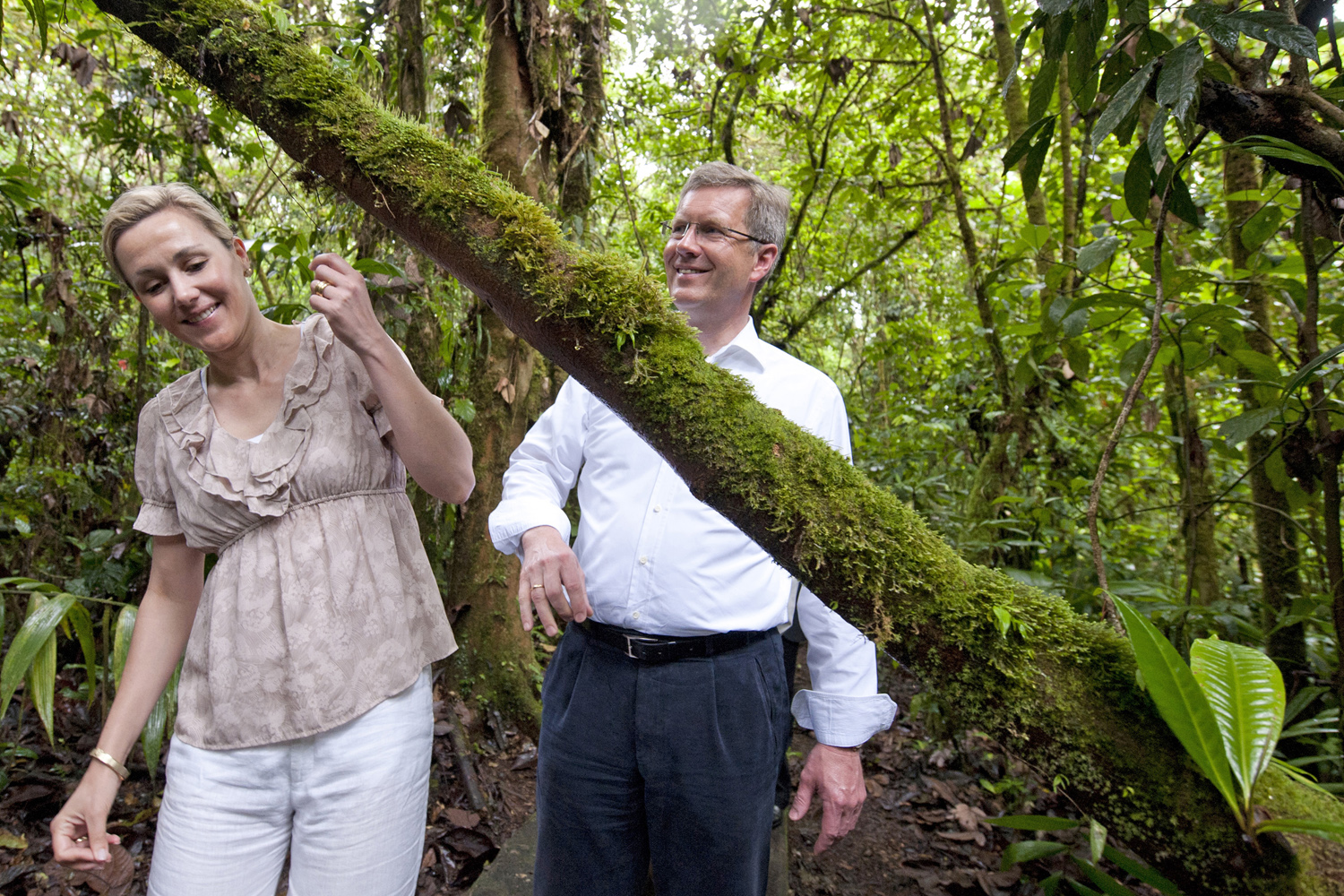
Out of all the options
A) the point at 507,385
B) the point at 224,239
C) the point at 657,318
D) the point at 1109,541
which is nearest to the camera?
the point at 657,318

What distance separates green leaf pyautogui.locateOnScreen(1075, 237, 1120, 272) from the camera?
2.10 m

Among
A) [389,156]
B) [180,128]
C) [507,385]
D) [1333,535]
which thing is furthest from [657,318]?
[180,128]

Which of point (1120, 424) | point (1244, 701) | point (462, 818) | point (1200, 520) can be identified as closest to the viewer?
point (1244, 701)

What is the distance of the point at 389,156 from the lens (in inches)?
44.1

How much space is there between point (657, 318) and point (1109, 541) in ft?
15.0

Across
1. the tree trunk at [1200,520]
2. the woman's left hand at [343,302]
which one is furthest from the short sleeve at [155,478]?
the tree trunk at [1200,520]

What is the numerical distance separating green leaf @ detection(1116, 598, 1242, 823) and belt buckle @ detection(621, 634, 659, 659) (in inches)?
43.1

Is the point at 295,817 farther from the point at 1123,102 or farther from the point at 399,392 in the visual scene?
the point at 1123,102

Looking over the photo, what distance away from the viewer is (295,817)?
1583 mm

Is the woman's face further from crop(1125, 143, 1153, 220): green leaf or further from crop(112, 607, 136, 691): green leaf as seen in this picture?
crop(1125, 143, 1153, 220): green leaf

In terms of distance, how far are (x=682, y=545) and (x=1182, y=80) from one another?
51.3 inches

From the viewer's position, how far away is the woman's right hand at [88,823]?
1.47 meters

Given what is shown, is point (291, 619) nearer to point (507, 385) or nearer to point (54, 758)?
point (507, 385)

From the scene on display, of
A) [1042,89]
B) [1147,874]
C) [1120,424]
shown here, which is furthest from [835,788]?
[1042,89]
